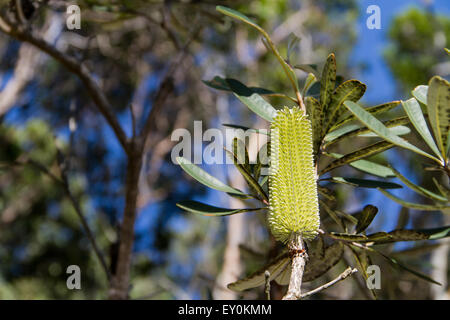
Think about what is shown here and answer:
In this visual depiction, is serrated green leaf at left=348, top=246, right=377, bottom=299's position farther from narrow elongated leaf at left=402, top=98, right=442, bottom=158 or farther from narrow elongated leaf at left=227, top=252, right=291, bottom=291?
narrow elongated leaf at left=402, top=98, right=442, bottom=158

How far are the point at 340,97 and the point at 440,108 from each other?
0.74ft

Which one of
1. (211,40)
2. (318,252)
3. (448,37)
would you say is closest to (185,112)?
(211,40)

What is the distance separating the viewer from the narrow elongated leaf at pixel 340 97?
3.28 ft

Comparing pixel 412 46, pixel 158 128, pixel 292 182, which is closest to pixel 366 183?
pixel 292 182

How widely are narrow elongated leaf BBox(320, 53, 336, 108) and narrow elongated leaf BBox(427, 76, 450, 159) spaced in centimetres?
→ 23

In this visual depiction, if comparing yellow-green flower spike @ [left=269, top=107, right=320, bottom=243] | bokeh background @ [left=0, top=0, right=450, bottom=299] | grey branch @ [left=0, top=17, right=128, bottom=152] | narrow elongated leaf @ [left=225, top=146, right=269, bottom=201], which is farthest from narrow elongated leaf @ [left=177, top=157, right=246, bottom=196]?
bokeh background @ [left=0, top=0, right=450, bottom=299]

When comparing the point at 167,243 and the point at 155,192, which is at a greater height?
the point at 155,192

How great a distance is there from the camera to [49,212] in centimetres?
754

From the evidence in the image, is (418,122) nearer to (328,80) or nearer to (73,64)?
(328,80)

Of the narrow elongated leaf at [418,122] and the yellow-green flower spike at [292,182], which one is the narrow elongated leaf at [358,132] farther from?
the yellow-green flower spike at [292,182]

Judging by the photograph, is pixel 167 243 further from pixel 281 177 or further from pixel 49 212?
pixel 281 177

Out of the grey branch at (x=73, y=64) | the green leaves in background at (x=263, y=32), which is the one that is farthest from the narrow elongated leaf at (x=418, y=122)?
the grey branch at (x=73, y=64)

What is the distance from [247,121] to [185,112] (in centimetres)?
262
